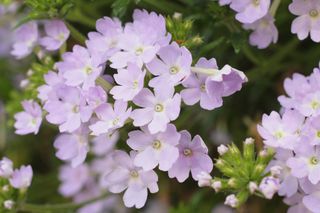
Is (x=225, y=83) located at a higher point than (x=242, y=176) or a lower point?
higher

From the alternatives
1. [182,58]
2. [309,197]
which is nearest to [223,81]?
[182,58]

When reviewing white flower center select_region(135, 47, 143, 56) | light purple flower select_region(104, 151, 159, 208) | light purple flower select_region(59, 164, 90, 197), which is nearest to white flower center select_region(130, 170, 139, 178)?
light purple flower select_region(104, 151, 159, 208)

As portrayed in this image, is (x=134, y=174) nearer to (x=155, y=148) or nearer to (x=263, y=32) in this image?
(x=155, y=148)

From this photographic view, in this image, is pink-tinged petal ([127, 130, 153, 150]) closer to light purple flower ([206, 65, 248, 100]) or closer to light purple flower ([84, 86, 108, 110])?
light purple flower ([84, 86, 108, 110])

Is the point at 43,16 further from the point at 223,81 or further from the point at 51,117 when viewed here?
the point at 223,81

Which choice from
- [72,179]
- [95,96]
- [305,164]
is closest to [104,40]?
[95,96]

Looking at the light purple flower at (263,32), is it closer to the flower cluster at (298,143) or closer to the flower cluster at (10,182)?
the flower cluster at (298,143)
